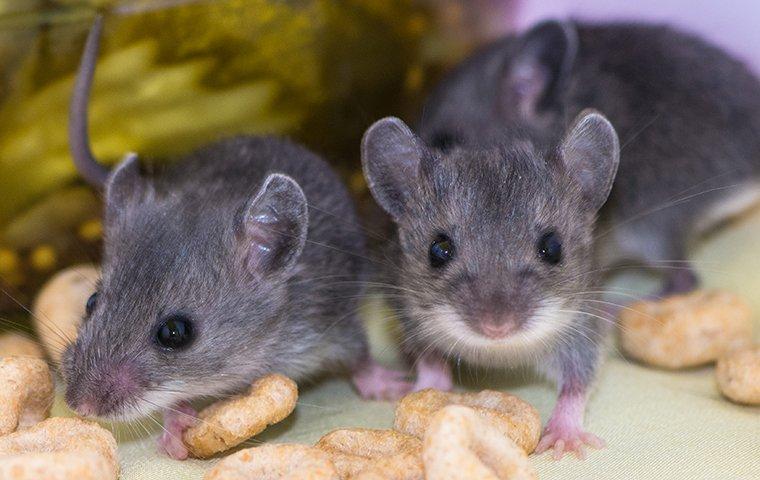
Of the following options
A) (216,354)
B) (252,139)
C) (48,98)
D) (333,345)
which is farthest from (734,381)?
(48,98)

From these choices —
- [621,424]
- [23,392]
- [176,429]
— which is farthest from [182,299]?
[621,424]

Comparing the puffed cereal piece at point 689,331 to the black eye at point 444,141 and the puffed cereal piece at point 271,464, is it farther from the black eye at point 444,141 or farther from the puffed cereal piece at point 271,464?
the puffed cereal piece at point 271,464

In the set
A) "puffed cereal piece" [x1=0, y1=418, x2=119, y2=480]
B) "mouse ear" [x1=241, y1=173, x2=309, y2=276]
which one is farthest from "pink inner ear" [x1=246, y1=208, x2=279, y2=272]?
"puffed cereal piece" [x1=0, y1=418, x2=119, y2=480]

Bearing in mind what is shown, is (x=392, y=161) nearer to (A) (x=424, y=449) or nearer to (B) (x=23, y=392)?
(A) (x=424, y=449)

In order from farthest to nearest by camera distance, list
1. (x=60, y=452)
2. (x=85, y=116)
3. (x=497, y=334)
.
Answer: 1. (x=85, y=116)
2. (x=497, y=334)
3. (x=60, y=452)

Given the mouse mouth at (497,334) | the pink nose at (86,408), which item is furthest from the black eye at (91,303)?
the mouse mouth at (497,334)
